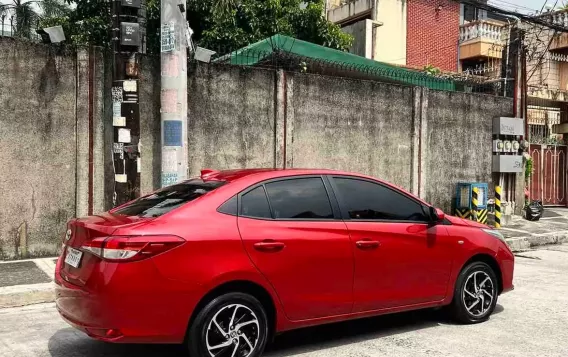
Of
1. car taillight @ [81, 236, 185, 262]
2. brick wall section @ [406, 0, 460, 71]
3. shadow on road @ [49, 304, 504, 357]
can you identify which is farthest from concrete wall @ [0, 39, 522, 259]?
brick wall section @ [406, 0, 460, 71]

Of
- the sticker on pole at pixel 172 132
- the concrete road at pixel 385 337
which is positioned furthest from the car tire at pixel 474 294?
the sticker on pole at pixel 172 132

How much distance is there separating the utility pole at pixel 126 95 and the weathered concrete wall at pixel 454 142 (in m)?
6.56

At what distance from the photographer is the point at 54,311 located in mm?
6043

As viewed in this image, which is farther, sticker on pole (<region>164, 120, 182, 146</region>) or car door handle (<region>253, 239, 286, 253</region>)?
sticker on pole (<region>164, 120, 182, 146</region>)

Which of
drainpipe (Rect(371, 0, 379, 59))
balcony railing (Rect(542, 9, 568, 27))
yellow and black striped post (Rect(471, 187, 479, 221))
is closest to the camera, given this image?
yellow and black striped post (Rect(471, 187, 479, 221))

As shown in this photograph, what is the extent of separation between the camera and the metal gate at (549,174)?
53.8 feet

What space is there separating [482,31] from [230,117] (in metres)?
15.2

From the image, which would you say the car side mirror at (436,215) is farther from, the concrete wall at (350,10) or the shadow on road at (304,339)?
the concrete wall at (350,10)

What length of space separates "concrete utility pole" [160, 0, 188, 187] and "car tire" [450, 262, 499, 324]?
4.10 m

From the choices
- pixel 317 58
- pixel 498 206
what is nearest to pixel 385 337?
pixel 317 58

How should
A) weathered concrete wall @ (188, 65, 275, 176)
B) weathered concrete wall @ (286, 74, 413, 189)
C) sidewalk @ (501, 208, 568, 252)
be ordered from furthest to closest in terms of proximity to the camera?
sidewalk @ (501, 208, 568, 252), weathered concrete wall @ (286, 74, 413, 189), weathered concrete wall @ (188, 65, 275, 176)

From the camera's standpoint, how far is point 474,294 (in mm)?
5496

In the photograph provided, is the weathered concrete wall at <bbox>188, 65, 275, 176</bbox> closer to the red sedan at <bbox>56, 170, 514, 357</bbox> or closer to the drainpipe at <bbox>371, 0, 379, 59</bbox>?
the red sedan at <bbox>56, 170, 514, 357</bbox>

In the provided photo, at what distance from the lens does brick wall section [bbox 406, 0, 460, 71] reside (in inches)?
816
